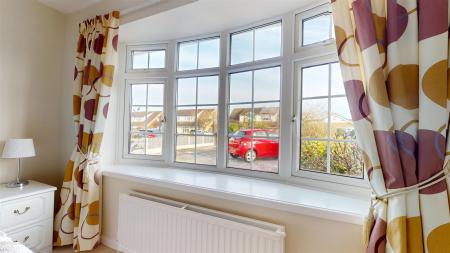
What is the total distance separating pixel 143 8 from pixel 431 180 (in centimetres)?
223

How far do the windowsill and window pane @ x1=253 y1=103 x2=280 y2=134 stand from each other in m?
0.37

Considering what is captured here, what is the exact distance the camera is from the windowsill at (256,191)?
1.17m

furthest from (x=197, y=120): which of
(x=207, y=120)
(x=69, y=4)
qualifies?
(x=69, y=4)

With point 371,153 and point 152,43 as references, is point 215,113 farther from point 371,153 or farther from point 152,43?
point 371,153

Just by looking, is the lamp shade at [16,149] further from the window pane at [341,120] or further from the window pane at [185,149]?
the window pane at [341,120]

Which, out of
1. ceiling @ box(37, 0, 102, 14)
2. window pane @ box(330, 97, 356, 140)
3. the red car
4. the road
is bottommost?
the road

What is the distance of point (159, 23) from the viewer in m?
1.97

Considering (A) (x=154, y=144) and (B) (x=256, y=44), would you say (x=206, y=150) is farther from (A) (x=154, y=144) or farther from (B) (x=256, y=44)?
(B) (x=256, y=44)

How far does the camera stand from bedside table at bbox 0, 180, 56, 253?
68.1 inches

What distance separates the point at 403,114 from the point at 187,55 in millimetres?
1865

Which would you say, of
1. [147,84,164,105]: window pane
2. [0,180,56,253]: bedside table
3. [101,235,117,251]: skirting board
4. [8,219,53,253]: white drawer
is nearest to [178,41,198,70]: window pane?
[147,84,164,105]: window pane

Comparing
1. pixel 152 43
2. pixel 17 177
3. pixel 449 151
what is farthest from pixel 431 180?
pixel 17 177

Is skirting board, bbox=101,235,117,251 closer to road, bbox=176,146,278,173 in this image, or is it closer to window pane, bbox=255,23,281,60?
road, bbox=176,146,278,173

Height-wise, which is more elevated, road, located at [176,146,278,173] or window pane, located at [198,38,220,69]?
window pane, located at [198,38,220,69]
